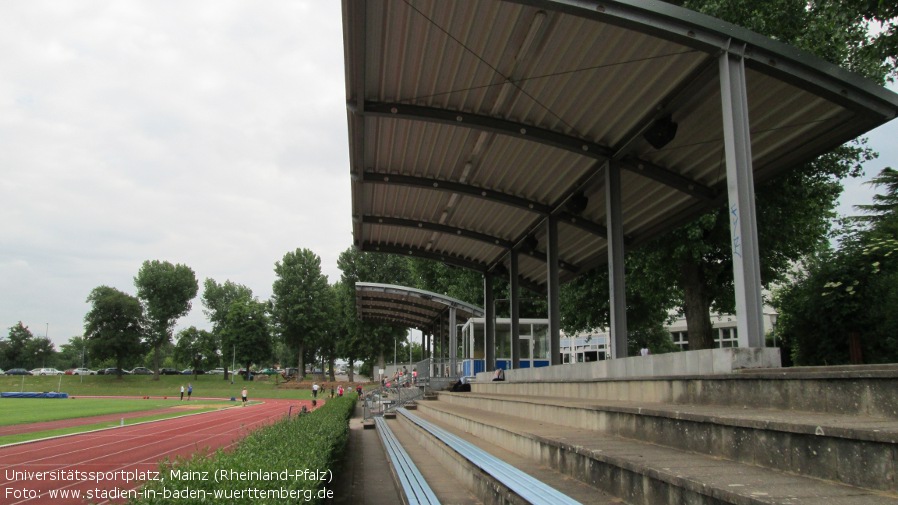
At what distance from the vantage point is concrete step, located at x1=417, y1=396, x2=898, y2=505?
2916 millimetres

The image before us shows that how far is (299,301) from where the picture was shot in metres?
78.8

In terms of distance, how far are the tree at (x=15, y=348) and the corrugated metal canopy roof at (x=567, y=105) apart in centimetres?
14964

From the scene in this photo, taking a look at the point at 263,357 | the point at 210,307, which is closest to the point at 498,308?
the point at 263,357

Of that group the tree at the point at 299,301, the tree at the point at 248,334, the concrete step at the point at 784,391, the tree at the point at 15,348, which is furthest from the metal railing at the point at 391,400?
the tree at the point at 15,348

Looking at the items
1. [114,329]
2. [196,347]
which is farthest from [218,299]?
[114,329]

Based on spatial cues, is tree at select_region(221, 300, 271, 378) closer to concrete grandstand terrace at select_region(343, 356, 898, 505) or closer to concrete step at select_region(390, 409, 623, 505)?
concrete step at select_region(390, 409, 623, 505)

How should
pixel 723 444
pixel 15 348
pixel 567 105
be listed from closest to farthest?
pixel 723 444 < pixel 567 105 < pixel 15 348

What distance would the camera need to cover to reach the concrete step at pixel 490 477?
14.7ft

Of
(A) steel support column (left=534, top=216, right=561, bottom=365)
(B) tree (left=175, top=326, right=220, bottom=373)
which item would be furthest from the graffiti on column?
(B) tree (left=175, top=326, right=220, bottom=373)

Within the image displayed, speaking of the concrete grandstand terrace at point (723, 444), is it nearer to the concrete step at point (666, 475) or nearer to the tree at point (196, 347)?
the concrete step at point (666, 475)

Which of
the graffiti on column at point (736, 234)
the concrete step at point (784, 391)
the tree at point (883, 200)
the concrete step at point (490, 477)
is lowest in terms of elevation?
the concrete step at point (490, 477)

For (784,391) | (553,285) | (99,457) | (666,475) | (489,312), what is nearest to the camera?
(666,475)

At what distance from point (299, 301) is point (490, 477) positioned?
75961 mm

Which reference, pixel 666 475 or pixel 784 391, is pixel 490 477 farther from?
pixel 784 391
